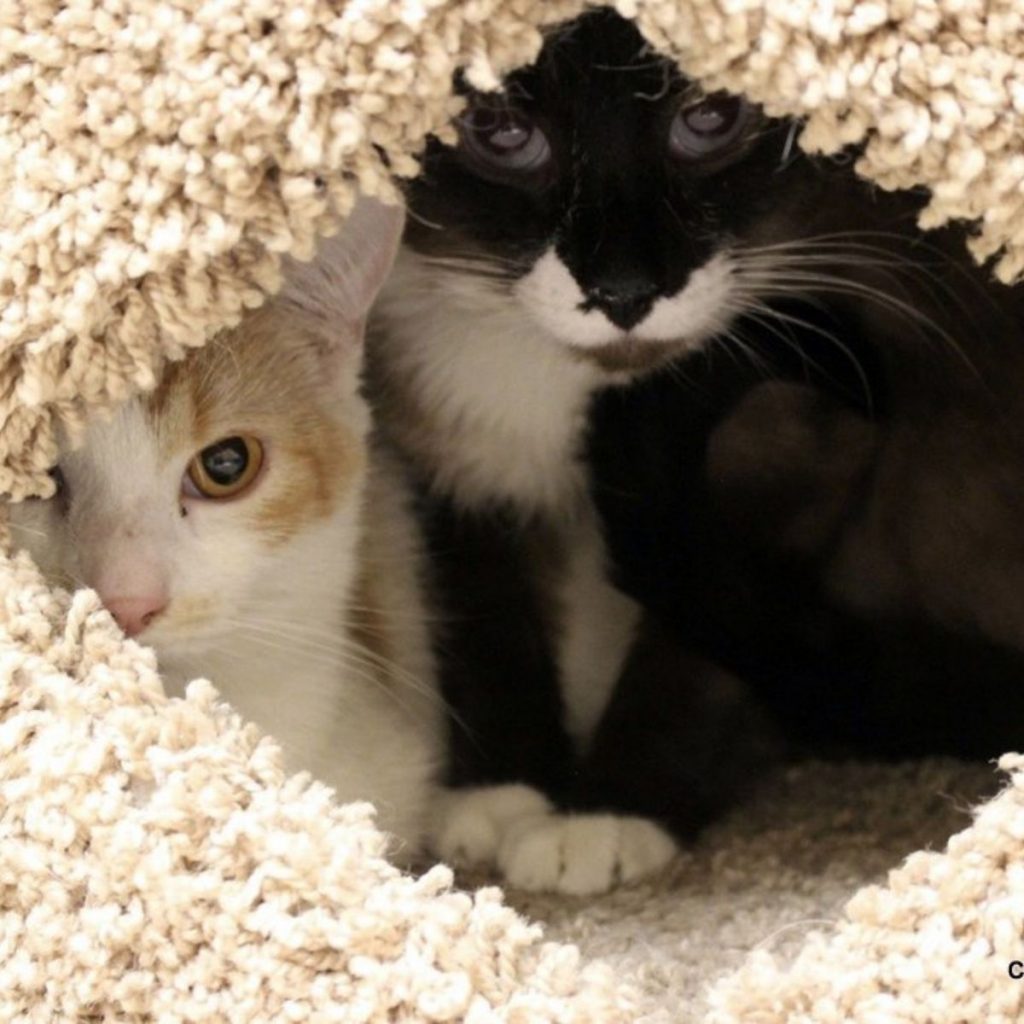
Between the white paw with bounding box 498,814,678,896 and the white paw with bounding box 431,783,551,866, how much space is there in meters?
0.03

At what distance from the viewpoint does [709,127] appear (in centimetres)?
130

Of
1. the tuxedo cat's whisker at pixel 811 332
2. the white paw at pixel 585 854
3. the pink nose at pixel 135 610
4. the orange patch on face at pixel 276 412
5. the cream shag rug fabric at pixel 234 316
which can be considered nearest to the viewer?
the cream shag rug fabric at pixel 234 316

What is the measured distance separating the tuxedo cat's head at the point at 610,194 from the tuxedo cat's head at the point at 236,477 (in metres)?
0.11

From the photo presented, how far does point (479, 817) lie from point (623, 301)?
0.53 meters

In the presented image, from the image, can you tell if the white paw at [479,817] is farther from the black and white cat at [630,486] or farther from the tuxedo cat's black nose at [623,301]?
the tuxedo cat's black nose at [623,301]

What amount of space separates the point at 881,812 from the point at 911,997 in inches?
25.4

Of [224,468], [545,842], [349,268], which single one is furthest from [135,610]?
[545,842]

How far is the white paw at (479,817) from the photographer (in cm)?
146

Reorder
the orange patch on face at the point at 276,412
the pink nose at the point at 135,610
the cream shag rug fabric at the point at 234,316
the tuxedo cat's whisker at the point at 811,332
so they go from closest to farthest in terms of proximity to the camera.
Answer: the cream shag rug fabric at the point at 234,316, the pink nose at the point at 135,610, the orange patch on face at the point at 276,412, the tuxedo cat's whisker at the point at 811,332

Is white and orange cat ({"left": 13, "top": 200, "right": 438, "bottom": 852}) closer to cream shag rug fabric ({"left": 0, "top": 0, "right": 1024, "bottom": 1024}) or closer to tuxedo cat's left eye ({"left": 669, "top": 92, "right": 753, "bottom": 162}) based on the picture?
cream shag rug fabric ({"left": 0, "top": 0, "right": 1024, "bottom": 1024})

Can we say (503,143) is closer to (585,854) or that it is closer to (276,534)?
(276,534)

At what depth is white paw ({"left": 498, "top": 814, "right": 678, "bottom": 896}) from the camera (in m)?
1.38

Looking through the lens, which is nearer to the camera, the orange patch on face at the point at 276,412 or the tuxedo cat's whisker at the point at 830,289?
the orange patch on face at the point at 276,412

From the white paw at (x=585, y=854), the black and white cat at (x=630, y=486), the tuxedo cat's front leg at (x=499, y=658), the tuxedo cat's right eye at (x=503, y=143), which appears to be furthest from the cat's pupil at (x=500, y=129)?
the white paw at (x=585, y=854)
